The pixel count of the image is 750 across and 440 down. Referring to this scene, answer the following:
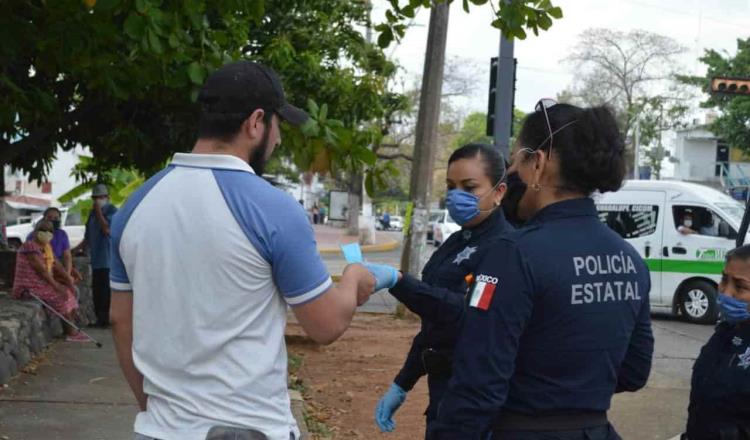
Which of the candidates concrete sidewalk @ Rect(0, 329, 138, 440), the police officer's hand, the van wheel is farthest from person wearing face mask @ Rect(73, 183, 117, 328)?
the police officer's hand

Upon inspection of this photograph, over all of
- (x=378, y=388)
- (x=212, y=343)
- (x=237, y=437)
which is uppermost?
(x=212, y=343)

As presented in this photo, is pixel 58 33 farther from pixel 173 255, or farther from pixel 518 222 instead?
pixel 173 255

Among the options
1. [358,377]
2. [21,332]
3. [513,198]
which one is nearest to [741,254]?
[513,198]

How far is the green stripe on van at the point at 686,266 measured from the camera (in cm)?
1712

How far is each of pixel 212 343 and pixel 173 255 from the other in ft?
0.81

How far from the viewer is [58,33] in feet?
25.4

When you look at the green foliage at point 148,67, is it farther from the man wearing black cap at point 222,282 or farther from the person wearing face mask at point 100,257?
the man wearing black cap at point 222,282

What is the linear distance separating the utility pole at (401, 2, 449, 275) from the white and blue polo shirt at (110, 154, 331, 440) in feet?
Answer: 43.4

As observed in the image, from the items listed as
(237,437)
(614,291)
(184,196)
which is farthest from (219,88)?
(614,291)

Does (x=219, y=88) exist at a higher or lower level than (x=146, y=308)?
higher

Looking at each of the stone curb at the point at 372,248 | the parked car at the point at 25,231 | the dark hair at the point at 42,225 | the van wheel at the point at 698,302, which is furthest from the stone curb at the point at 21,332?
the stone curb at the point at 372,248

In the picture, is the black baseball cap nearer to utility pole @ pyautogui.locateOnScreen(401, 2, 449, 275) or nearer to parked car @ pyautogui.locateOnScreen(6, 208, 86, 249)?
utility pole @ pyautogui.locateOnScreen(401, 2, 449, 275)

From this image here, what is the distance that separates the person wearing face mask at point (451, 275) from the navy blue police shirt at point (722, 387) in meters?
0.95

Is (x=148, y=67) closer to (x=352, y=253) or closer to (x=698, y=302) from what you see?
(x=352, y=253)
